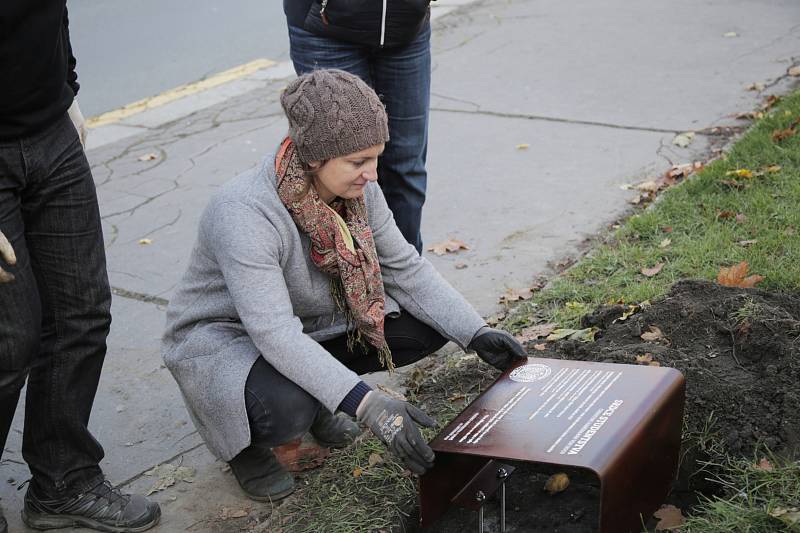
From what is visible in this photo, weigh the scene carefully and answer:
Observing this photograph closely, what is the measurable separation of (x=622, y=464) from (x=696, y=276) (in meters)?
→ 1.78

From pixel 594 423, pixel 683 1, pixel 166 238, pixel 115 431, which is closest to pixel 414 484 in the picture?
pixel 594 423

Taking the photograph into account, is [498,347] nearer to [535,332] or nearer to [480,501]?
[480,501]

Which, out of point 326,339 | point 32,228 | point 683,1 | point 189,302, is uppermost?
point 32,228

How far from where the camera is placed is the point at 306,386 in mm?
2719

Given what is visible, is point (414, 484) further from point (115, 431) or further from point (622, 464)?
point (115, 431)

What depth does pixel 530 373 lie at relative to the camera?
9.32 feet

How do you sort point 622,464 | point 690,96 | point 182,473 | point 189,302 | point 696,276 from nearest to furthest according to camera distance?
1. point 622,464
2. point 189,302
3. point 182,473
4. point 696,276
5. point 690,96

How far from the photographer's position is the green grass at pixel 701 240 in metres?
3.93

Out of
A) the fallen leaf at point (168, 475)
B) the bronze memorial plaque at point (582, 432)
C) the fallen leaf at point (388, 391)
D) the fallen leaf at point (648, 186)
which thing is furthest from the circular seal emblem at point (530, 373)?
the fallen leaf at point (648, 186)

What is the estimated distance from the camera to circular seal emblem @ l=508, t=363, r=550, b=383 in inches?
111

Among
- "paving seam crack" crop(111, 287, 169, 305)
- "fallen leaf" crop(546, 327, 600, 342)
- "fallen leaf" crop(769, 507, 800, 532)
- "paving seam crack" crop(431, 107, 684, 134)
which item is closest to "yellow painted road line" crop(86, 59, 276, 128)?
"paving seam crack" crop(431, 107, 684, 134)

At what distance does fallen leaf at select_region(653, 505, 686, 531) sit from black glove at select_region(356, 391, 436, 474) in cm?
72

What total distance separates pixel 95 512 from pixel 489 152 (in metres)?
3.62

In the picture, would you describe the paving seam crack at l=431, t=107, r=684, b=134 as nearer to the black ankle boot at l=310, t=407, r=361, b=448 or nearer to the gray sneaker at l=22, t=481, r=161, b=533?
the black ankle boot at l=310, t=407, r=361, b=448
